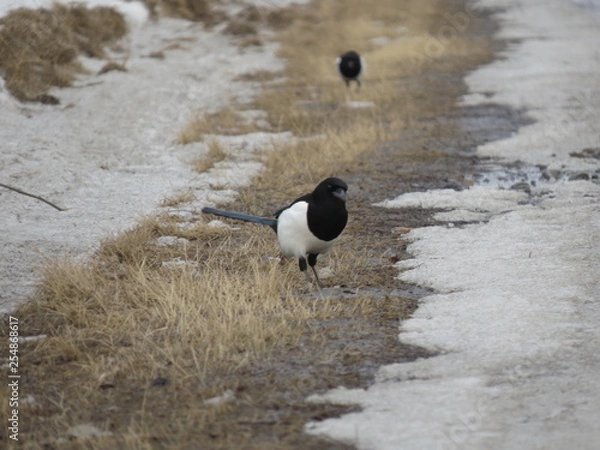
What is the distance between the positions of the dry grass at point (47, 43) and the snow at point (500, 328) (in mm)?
5680

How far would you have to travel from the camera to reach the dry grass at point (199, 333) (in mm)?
3689

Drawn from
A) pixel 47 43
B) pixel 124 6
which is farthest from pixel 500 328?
pixel 124 6

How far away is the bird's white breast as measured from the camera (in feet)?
16.9

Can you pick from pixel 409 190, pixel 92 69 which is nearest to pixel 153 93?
pixel 92 69

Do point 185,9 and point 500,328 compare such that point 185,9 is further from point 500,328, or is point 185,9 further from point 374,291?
point 500,328

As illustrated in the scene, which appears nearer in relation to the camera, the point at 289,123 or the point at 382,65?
the point at 289,123

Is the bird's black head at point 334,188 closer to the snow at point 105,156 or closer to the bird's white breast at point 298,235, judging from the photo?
the bird's white breast at point 298,235

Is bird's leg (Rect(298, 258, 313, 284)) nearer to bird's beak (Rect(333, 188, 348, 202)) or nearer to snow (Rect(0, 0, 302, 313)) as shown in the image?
bird's beak (Rect(333, 188, 348, 202))

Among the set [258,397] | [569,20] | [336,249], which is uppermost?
[258,397]

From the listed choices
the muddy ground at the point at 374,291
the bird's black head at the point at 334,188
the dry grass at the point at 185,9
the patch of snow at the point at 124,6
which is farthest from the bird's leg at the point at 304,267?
the dry grass at the point at 185,9

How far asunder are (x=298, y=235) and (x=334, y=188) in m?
0.33

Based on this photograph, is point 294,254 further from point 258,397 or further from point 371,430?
point 371,430

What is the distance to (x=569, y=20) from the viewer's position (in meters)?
22.4

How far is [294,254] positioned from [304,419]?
177 cm
